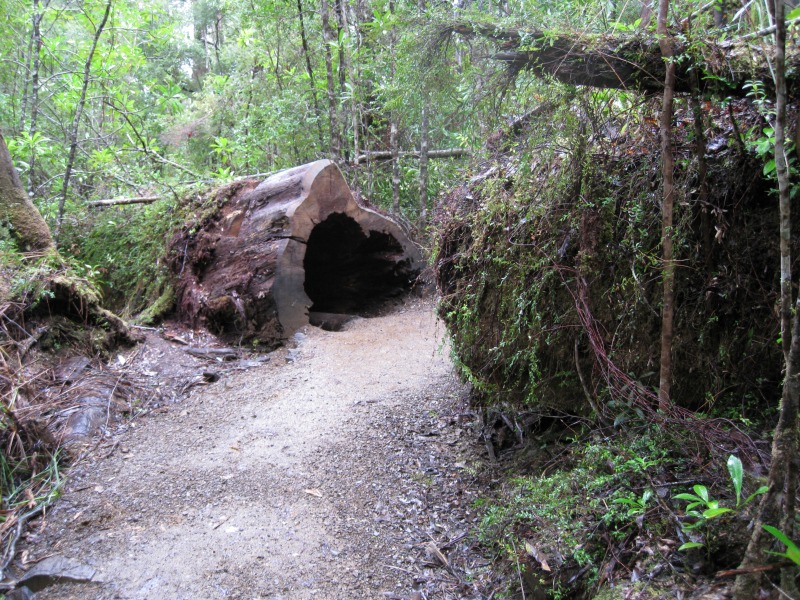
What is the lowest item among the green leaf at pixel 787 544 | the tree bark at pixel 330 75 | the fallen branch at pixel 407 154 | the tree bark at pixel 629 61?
the green leaf at pixel 787 544

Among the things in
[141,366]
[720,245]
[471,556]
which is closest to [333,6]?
[141,366]

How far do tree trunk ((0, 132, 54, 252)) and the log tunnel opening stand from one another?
9.87 feet

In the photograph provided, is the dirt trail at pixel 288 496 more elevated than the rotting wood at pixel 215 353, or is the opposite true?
the rotting wood at pixel 215 353

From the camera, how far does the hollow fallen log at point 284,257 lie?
6.15 m

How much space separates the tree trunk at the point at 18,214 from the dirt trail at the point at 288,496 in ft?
8.63

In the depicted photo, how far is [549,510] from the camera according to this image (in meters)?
2.50

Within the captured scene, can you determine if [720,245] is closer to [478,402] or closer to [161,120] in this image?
[478,402]

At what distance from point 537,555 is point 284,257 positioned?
4513 millimetres

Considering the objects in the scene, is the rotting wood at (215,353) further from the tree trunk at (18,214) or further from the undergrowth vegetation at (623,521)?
the undergrowth vegetation at (623,521)

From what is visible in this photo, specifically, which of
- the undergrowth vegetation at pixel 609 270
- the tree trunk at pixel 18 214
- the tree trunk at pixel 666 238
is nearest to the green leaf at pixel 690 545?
the tree trunk at pixel 666 238

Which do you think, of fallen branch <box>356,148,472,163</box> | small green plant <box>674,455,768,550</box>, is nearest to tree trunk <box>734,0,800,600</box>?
small green plant <box>674,455,768,550</box>

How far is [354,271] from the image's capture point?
7.77 m

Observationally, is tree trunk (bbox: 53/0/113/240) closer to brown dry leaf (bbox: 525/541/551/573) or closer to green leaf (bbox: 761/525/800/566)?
brown dry leaf (bbox: 525/541/551/573)

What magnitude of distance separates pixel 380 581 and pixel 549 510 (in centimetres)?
95
